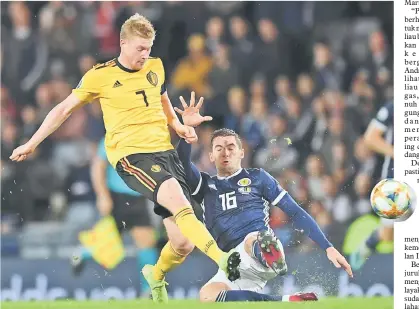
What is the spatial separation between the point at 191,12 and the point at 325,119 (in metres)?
2.25

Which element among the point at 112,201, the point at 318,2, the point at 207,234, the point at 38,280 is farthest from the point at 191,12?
the point at 207,234

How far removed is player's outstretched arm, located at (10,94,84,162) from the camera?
6965 millimetres

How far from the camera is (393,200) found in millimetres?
7219

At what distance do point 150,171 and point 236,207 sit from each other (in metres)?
1.07

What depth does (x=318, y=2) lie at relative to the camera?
12.5 m

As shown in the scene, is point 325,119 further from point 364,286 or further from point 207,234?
point 207,234

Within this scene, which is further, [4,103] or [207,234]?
[4,103]

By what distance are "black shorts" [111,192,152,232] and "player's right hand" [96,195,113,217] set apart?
4 centimetres

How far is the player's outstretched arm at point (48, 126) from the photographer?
22.9 ft

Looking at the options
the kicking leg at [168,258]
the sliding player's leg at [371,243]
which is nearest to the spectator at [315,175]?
the sliding player's leg at [371,243]

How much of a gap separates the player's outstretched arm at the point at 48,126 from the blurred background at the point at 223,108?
1.98 m

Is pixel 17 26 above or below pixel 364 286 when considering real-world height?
above

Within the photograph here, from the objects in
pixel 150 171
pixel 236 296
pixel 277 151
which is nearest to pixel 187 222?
pixel 150 171

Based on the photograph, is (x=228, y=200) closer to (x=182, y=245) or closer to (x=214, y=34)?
(x=182, y=245)
